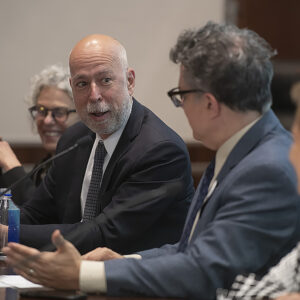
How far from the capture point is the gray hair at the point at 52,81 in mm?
3963

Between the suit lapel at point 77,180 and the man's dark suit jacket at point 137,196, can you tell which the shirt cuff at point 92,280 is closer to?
the man's dark suit jacket at point 137,196

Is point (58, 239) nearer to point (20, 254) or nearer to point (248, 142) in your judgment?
point (20, 254)

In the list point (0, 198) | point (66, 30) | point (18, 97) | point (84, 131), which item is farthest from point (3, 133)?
point (0, 198)

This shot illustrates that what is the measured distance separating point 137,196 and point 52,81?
5.14ft

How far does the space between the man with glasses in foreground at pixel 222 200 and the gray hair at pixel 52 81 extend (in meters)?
2.00

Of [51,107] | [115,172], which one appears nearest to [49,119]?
[51,107]

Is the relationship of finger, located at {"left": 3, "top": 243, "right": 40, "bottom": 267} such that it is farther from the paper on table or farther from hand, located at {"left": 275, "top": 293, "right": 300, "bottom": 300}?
hand, located at {"left": 275, "top": 293, "right": 300, "bottom": 300}

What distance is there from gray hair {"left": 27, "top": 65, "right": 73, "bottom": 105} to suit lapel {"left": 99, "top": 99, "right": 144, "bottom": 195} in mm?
1171

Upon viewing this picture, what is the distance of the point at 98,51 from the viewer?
9.31 ft

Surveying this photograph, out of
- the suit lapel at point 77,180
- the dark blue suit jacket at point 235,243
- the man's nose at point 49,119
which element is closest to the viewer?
the dark blue suit jacket at point 235,243

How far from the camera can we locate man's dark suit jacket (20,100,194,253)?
101 inches

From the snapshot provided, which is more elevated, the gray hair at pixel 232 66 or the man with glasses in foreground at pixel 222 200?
the gray hair at pixel 232 66

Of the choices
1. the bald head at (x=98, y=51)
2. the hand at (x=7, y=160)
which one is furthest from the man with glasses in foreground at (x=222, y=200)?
the hand at (x=7, y=160)

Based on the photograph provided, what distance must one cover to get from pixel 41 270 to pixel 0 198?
3.06 feet
